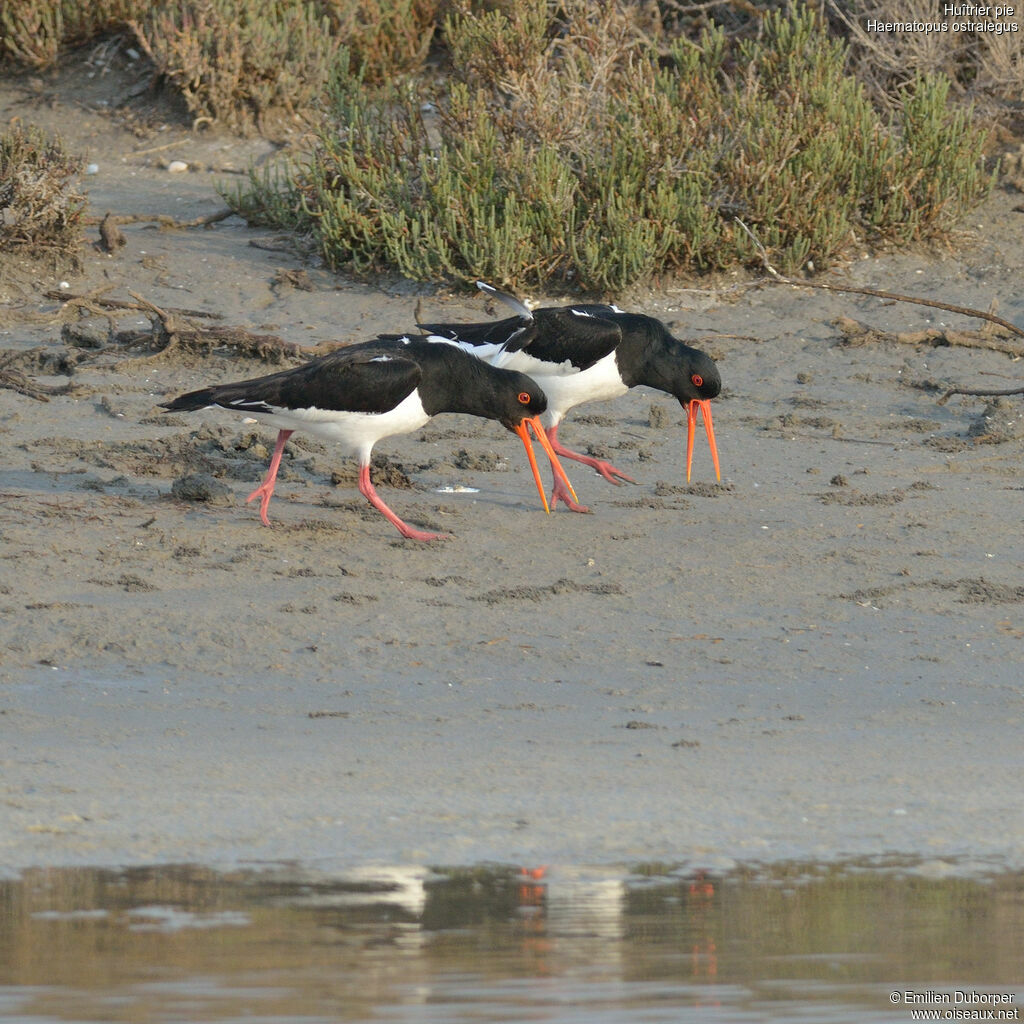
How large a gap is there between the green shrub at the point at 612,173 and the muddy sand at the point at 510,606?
39 centimetres

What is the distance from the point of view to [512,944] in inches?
150

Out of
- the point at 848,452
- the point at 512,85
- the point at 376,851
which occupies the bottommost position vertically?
the point at 848,452

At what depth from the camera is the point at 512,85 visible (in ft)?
37.1

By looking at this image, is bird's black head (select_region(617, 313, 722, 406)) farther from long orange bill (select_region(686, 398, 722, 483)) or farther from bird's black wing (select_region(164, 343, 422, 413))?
bird's black wing (select_region(164, 343, 422, 413))

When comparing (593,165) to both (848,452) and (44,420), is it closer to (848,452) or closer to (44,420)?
(848,452)

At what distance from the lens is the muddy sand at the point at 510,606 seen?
4629mm

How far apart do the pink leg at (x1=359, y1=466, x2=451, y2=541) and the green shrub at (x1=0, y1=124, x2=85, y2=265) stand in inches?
160

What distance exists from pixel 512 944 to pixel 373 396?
3967mm

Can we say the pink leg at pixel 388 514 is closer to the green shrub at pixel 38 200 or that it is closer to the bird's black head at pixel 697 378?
the bird's black head at pixel 697 378

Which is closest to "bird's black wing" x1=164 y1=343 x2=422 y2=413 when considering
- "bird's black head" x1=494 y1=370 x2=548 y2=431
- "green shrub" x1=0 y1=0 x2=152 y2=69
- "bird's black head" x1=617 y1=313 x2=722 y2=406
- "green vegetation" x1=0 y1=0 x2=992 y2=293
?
"bird's black head" x1=494 y1=370 x2=548 y2=431

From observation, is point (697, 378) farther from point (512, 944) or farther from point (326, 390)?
point (512, 944)

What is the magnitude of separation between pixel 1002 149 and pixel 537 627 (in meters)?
7.89

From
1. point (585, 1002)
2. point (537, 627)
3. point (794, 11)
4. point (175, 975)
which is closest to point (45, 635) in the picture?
point (537, 627)

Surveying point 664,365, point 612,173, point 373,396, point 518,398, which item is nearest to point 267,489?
point 373,396
